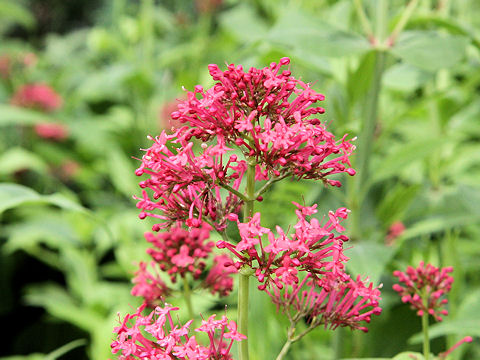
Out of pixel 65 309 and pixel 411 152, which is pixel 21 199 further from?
pixel 65 309

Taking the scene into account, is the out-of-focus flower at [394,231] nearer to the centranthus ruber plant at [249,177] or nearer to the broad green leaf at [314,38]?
the broad green leaf at [314,38]

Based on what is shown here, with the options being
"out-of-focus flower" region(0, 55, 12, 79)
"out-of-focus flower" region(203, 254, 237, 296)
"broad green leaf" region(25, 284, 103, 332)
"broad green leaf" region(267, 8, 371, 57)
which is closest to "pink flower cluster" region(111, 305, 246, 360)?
"out-of-focus flower" region(203, 254, 237, 296)

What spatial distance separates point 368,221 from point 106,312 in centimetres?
100

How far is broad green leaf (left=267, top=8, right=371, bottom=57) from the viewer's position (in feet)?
3.95

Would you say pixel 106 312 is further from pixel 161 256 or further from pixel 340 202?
pixel 161 256

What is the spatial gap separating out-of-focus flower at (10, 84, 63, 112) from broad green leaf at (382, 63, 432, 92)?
6.95 feet

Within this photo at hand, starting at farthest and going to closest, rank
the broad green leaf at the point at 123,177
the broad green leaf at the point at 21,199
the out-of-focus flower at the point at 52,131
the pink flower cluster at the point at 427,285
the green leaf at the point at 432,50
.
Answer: the out-of-focus flower at the point at 52,131, the broad green leaf at the point at 123,177, the green leaf at the point at 432,50, the broad green leaf at the point at 21,199, the pink flower cluster at the point at 427,285

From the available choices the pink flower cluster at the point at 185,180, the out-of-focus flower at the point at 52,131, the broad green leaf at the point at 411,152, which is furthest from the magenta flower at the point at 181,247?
the out-of-focus flower at the point at 52,131

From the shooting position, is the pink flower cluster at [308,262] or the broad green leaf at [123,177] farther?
the broad green leaf at [123,177]

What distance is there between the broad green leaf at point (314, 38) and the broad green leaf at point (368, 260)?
0.43 meters

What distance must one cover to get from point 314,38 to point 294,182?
78cm

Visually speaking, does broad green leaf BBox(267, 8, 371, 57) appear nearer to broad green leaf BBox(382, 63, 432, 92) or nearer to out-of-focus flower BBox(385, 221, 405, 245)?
broad green leaf BBox(382, 63, 432, 92)

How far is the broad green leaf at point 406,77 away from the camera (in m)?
1.47

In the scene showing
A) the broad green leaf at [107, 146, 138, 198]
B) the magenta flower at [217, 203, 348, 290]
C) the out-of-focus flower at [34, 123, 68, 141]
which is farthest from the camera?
the out-of-focus flower at [34, 123, 68, 141]
